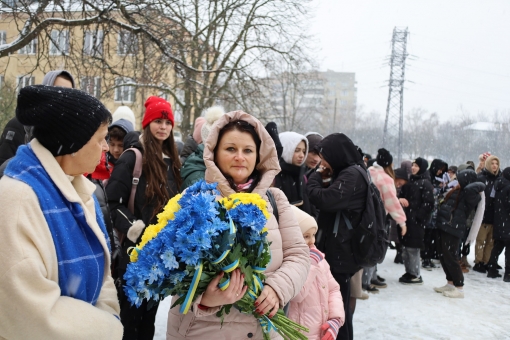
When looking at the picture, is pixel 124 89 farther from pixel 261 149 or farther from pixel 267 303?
pixel 267 303

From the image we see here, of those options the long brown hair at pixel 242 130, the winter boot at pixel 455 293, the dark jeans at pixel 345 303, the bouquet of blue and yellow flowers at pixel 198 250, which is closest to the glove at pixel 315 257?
the long brown hair at pixel 242 130

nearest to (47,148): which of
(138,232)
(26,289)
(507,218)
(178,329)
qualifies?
(26,289)

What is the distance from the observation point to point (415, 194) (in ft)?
25.4

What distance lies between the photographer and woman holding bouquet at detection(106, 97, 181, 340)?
3.21 metres

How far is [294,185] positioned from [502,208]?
6.12 m

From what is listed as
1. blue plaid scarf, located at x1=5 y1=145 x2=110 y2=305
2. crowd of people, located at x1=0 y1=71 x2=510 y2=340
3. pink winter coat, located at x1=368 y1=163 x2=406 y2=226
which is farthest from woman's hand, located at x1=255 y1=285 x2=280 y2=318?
pink winter coat, located at x1=368 y1=163 x2=406 y2=226

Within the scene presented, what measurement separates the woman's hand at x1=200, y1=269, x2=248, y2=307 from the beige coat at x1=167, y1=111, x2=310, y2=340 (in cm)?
5

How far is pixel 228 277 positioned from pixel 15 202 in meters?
0.85

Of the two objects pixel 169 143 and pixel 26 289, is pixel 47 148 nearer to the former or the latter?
pixel 26 289

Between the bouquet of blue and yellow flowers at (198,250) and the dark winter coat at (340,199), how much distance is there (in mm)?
2382

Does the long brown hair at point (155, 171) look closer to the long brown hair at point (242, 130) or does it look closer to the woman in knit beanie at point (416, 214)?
the long brown hair at point (242, 130)

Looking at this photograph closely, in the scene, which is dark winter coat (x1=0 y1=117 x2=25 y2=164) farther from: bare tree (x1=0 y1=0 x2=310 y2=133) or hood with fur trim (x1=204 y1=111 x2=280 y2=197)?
bare tree (x1=0 y1=0 x2=310 y2=133)

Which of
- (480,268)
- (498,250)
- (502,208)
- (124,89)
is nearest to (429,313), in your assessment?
(498,250)

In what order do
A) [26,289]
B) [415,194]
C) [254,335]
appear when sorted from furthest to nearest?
[415,194]
[254,335]
[26,289]
